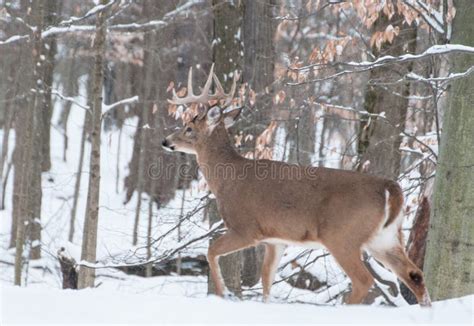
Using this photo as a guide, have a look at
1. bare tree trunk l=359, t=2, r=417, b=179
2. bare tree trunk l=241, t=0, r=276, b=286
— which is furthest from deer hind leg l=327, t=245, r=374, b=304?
bare tree trunk l=359, t=2, r=417, b=179

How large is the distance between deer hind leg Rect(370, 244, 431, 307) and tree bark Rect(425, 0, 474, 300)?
0.72 feet

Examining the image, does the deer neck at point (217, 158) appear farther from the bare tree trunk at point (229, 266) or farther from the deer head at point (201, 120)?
the bare tree trunk at point (229, 266)

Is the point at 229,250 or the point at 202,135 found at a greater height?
the point at 202,135

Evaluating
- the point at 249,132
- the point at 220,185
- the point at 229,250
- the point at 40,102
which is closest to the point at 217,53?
the point at 249,132

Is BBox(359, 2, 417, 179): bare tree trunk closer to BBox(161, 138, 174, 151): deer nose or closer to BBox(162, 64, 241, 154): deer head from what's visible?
BBox(162, 64, 241, 154): deer head

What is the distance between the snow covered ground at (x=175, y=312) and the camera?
173 inches

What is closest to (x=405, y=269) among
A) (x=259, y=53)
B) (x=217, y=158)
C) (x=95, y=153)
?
(x=217, y=158)

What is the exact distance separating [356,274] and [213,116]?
2758 millimetres

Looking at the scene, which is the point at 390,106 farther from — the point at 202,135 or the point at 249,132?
the point at 202,135

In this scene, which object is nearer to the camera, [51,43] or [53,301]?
[53,301]

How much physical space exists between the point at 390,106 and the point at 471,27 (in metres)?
3.49

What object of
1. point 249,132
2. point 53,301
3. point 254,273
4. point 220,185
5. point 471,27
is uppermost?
point 471,27

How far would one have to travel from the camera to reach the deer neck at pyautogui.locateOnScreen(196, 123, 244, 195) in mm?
8289

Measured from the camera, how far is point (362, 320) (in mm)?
4531
